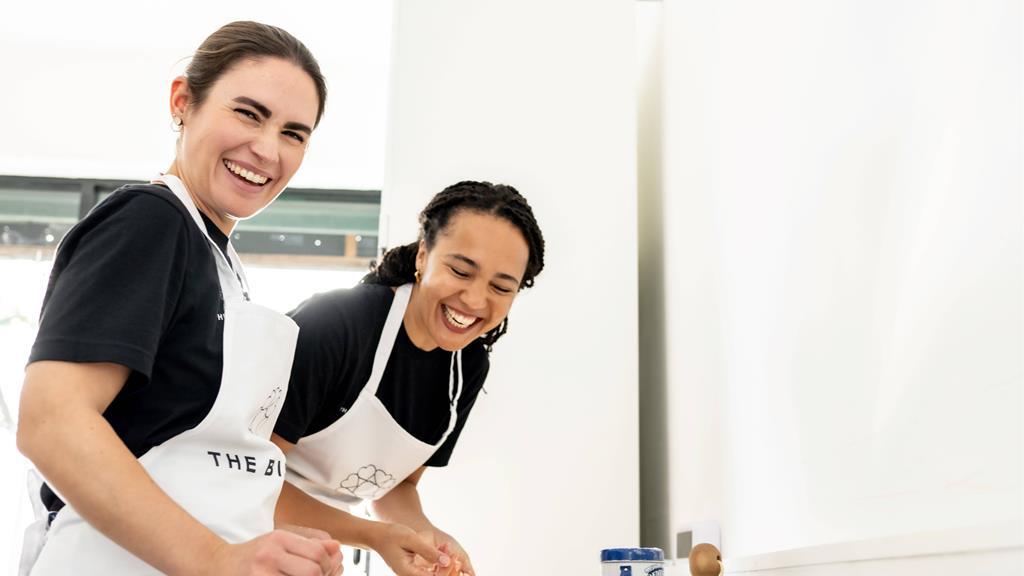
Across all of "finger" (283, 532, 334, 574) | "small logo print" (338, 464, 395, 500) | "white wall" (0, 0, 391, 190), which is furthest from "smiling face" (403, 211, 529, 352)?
"white wall" (0, 0, 391, 190)

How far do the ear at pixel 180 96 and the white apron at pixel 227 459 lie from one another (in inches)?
3.9

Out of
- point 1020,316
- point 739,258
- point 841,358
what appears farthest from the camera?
point 739,258

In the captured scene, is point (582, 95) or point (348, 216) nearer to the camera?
point (582, 95)

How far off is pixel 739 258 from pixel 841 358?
0.46 meters

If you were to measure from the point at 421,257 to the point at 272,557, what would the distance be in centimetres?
87

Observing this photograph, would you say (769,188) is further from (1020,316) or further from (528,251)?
(1020,316)

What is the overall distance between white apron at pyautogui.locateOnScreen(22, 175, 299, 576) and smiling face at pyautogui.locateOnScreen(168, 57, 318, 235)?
6cm

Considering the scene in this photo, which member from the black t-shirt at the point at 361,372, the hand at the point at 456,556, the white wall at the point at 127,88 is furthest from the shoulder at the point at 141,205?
the white wall at the point at 127,88

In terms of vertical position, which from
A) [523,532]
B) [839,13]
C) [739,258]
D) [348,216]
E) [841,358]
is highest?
[348,216]

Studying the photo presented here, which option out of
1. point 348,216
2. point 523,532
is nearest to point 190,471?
point 523,532

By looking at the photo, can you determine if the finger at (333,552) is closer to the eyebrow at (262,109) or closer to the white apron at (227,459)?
the white apron at (227,459)

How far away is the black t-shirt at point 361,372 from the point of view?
1.28 m

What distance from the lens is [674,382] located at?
1.86 meters

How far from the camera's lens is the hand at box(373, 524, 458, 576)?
1341mm
